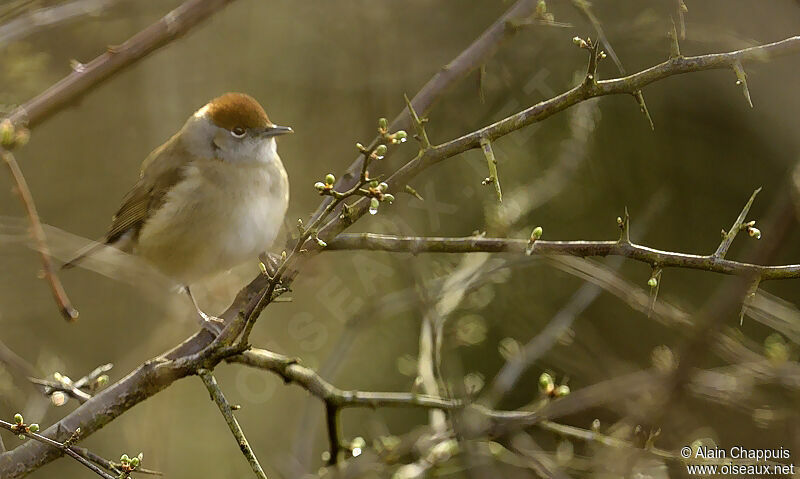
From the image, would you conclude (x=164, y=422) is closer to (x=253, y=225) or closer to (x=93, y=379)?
(x=253, y=225)

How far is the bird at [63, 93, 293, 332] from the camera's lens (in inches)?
180

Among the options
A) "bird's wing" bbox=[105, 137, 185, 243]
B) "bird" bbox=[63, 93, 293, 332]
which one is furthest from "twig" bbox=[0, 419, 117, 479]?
"bird's wing" bbox=[105, 137, 185, 243]

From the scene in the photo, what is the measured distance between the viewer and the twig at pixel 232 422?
2221mm

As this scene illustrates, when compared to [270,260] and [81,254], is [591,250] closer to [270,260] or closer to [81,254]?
[270,260]

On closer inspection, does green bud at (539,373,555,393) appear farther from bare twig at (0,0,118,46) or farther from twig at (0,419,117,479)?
bare twig at (0,0,118,46)

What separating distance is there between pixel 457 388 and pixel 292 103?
15.2 ft

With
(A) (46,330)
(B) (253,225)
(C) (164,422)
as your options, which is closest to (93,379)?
(B) (253,225)

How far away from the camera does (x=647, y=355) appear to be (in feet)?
21.4

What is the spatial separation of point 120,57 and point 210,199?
2.10 metres

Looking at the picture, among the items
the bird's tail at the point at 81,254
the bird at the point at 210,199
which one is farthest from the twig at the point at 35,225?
the bird at the point at 210,199

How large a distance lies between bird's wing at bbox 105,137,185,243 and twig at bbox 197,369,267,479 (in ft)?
8.40

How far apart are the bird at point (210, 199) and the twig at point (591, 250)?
1.88 meters

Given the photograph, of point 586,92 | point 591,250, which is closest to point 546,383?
point 591,250

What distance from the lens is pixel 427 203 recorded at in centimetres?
462
